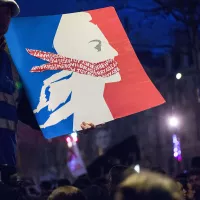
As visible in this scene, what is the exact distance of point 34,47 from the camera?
124 inches

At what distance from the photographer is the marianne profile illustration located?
9.91 feet

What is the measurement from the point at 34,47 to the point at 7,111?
0.75 m

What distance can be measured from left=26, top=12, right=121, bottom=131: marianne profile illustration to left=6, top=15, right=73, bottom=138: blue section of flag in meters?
0.03

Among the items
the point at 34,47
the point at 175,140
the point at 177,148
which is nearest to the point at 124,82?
the point at 34,47

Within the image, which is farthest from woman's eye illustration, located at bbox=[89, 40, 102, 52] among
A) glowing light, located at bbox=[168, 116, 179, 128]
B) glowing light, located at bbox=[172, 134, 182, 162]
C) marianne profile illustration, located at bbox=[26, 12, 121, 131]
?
glowing light, located at bbox=[168, 116, 179, 128]

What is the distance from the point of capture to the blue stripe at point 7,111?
249 cm

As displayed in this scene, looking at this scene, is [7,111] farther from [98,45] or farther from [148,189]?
[148,189]

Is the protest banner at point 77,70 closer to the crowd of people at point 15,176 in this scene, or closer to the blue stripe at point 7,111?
the crowd of people at point 15,176

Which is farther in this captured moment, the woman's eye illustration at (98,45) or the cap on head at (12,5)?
the woman's eye illustration at (98,45)

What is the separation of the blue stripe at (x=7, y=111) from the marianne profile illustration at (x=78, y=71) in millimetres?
365

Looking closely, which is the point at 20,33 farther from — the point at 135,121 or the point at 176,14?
the point at 135,121

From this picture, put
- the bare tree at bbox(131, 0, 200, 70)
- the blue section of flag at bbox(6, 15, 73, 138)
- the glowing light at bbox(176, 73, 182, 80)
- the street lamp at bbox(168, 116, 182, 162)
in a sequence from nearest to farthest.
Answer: the blue section of flag at bbox(6, 15, 73, 138) → the bare tree at bbox(131, 0, 200, 70) → the street lamp at bbox(168, 116, 182, 162) → the glowing light at bbox(176, 73, 182, 80)

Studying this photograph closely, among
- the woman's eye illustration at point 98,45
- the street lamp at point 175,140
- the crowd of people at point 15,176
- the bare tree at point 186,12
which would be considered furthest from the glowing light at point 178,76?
the crowd of people at point 15,176

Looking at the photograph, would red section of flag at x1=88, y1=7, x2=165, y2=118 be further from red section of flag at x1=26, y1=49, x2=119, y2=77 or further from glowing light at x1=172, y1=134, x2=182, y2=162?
glowing light at x1=172, y1=134, x2=182, y2=162
